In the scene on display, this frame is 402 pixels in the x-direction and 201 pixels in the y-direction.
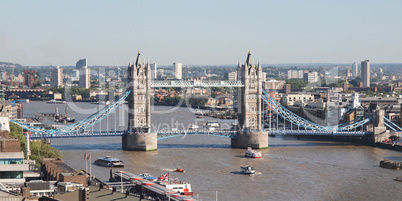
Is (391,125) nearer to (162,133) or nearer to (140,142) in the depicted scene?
(162,133)

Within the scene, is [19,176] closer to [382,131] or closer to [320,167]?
[320,167]

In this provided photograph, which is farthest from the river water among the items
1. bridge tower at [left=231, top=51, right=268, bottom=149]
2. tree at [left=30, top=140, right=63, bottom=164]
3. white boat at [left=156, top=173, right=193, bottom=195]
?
tree at [left=30, top=140, right=63, bottom=164]

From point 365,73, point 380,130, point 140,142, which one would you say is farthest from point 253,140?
point 365,73

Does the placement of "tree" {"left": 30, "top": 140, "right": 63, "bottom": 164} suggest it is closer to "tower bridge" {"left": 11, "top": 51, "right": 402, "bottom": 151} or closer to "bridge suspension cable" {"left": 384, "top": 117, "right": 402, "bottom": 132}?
"tower bridge" {"left": 11, "top": 51, "right": 402, "bottom": 151}

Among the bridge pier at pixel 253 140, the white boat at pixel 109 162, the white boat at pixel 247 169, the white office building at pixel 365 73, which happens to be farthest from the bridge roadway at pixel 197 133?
the white office building at pixel 365 73

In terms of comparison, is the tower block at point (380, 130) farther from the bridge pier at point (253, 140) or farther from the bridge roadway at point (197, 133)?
the bridge pier at point (253, 140)
